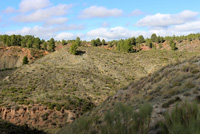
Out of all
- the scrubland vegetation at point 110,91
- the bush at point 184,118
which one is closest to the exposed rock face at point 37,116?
the scrubland vegetation at point 110,91

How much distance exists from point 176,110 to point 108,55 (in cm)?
7552

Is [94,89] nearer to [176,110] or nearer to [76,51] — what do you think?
[76,51]

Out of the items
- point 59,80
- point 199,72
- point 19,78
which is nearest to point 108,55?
point 59,80

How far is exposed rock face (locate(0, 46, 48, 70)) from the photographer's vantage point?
124 m

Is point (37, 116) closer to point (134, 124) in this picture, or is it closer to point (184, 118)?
point (134, 124)

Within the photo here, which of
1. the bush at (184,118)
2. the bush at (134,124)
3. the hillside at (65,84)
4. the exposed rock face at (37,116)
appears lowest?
the exposed rock face at (37,116)

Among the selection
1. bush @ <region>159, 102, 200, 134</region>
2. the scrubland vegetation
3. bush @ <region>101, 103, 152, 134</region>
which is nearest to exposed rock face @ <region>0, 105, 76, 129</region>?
the scrubland vegetation

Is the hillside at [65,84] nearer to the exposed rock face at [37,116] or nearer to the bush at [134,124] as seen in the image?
the exposed rock face at [37,116]

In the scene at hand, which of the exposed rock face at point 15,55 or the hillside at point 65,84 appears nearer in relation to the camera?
the hillside at point 65,84

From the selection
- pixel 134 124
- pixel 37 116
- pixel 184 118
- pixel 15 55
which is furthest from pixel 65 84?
pixel 15 55

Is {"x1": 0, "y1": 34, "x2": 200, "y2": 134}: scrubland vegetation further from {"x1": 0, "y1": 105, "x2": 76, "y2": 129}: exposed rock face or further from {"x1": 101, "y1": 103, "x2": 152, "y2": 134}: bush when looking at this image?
{"x1": 0, "y1": 105, "x2": 76, "y2": 129}: exposed rock face

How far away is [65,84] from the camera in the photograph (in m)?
53.1

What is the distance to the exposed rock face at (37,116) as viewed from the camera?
33.9 m

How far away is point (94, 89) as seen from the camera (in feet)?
170
